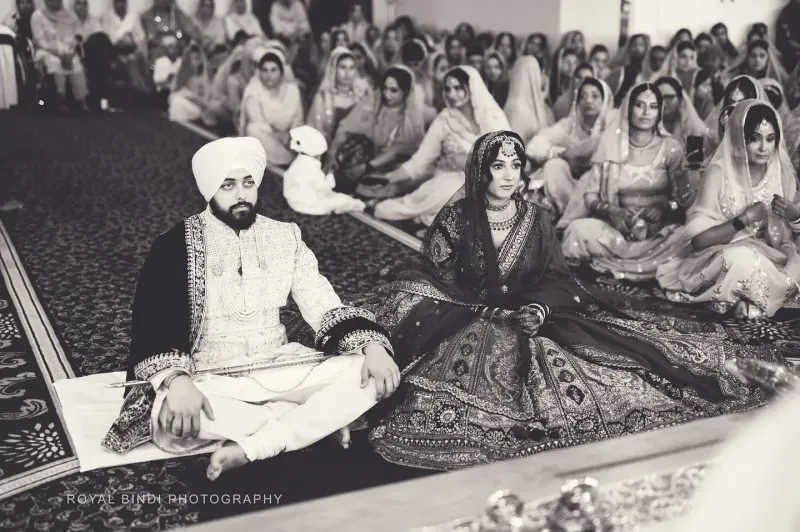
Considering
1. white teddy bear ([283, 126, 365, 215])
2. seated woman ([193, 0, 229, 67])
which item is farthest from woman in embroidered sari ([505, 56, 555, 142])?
seated woman ([193, 0, 229, 67])

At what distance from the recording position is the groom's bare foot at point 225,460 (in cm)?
219

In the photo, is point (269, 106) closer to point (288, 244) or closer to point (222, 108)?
point (222, 108)

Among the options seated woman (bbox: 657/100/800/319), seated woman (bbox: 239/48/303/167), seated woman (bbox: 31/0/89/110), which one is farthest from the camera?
seated woman (bbox: 31/0/89/110)

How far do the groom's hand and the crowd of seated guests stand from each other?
5.70 feet

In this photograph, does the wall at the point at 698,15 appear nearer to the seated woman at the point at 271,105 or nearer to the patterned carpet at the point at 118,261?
the seated woman at the point at 271,105

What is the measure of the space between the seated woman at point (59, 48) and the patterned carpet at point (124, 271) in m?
1.06

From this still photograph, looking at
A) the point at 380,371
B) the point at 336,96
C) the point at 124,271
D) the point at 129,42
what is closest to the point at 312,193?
the point at 124,271

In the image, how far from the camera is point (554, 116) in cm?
675

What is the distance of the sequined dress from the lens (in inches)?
95.7

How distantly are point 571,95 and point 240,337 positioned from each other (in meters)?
4.78

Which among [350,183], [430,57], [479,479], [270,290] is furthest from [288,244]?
[430,57]

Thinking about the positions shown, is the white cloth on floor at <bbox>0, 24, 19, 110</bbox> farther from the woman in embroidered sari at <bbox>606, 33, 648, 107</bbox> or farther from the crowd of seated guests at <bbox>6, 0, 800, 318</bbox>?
the woman in embroidered sari at <bbox>606, 33, 648, 107</bbox>

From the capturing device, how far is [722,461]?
99 cm

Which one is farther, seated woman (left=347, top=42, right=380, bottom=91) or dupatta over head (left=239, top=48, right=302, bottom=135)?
seated woman (left=347, top=42, right=380, bottom=91)
